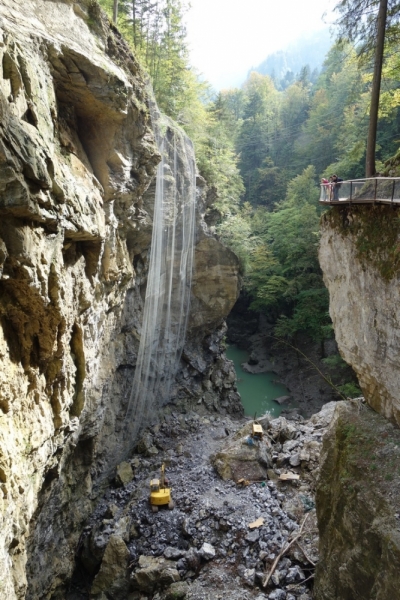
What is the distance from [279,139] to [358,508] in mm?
41950

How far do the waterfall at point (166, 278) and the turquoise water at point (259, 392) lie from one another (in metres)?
6.76

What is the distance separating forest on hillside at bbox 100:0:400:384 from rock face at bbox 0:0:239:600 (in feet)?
25.6

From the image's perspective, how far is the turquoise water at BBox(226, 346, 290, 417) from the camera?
74.4 feet

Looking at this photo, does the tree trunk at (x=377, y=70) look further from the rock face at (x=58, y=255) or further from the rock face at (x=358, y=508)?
the rock face at (x=358, y=508)

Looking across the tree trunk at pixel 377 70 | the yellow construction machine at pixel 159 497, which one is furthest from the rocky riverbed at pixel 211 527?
the tree trunk at pixel 377 70

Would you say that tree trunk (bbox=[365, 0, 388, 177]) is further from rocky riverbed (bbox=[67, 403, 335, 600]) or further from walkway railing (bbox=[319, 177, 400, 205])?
rocky riverbed (bbox=[67, 403, 335, 600])

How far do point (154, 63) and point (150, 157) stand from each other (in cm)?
968

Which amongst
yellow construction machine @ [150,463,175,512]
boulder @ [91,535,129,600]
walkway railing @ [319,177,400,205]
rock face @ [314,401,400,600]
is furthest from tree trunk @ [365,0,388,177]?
boulder @ [91,535,129,600]

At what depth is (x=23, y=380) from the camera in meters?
6.32

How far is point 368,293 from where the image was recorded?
8.13m

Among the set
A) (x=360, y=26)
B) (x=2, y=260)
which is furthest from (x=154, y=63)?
(x=2, y=260)

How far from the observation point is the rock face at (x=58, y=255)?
18.3 feet

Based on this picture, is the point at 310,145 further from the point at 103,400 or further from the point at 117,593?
the point at 117,593

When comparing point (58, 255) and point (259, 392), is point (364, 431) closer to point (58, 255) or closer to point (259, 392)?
point (58, 255)
